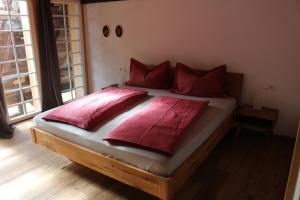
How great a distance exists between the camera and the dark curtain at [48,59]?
361 centimetres

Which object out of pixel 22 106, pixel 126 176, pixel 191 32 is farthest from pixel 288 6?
pixel 22 106

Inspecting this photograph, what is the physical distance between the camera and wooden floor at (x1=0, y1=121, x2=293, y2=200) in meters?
2.10

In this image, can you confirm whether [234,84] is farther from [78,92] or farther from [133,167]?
[78,92]

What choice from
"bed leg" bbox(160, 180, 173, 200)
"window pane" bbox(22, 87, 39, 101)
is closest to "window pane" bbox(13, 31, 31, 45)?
"window pane" bbox(22, 87, 39, 101)

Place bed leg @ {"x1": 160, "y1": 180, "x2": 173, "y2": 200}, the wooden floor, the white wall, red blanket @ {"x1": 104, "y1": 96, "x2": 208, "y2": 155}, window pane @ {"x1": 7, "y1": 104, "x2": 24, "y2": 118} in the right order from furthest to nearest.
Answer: window pane @ {"x1": 7, "y1": 104, "x2": 24, "y2": 118} → the white wall → the wooden floor → red blanket @ {"x1": 104, "y1": 96, "x2": 208, "y2": 155} → bed leg @ {"x1": 160, "y1": 180, "x2": 173, "y2": 200}

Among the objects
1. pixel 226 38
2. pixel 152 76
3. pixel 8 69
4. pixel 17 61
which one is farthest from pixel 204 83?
pixel 8 69

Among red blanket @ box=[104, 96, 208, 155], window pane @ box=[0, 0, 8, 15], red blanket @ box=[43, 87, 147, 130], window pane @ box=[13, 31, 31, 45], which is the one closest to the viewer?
red blanket @ box=[104, 96, 208, 155]

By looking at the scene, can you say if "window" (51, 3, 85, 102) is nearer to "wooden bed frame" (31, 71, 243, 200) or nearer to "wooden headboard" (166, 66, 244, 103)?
"wooden bed frame" (31, 71, 243, 200)

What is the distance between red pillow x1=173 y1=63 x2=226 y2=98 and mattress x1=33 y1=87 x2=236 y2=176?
0.54 feet

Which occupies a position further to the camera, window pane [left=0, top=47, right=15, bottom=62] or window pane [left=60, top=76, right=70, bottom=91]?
window pane [left=60, top=76, right=70, bottom=91]

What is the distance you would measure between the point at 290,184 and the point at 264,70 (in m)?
2.18

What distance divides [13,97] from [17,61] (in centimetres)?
56

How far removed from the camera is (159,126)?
2.11m

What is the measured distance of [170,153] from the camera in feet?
5.79
